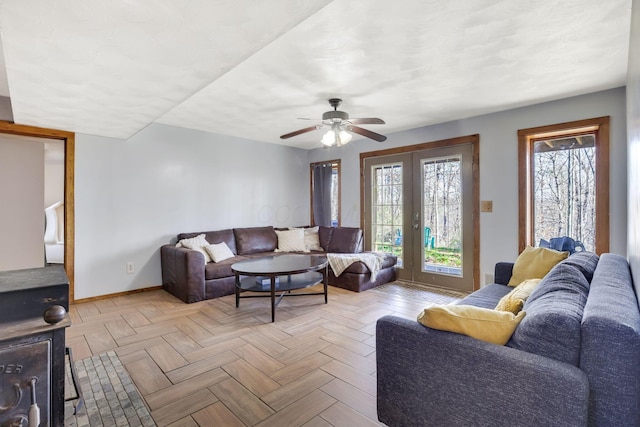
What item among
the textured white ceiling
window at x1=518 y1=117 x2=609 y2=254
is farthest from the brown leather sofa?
window at x1=518 y1=117 x2=609 y2=254

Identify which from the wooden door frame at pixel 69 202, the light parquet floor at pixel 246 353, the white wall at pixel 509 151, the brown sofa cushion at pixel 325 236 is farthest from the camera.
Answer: the brown sofa cushion at pixel 325 236

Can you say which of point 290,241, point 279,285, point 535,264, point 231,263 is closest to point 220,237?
point 231,263

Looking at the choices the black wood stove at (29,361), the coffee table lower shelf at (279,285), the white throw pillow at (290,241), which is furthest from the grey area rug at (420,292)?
the black wood stove at (29,361)

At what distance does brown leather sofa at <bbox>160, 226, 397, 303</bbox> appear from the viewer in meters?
3.64

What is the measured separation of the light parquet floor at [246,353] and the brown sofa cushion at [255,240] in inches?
44.2

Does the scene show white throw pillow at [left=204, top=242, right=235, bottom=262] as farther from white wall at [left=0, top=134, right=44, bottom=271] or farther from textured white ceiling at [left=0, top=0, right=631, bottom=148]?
white wall at [left=0, top=134, right=44, bottom=271]

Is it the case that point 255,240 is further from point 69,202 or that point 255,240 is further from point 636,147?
point 636,147

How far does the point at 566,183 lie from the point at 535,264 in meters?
1.40

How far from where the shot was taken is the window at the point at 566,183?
3.06 m

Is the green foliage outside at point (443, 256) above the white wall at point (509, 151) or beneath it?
beneath

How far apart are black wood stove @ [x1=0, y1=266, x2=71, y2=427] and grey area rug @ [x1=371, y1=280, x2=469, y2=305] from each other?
3380mm

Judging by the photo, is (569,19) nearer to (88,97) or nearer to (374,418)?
(374,418)

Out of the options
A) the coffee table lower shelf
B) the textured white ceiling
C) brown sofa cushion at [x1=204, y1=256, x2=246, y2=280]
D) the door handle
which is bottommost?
the coffee table lower shelf

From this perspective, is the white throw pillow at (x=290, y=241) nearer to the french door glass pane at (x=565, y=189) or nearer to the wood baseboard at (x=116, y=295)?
the wood baseboard at (x=116, y=295)
